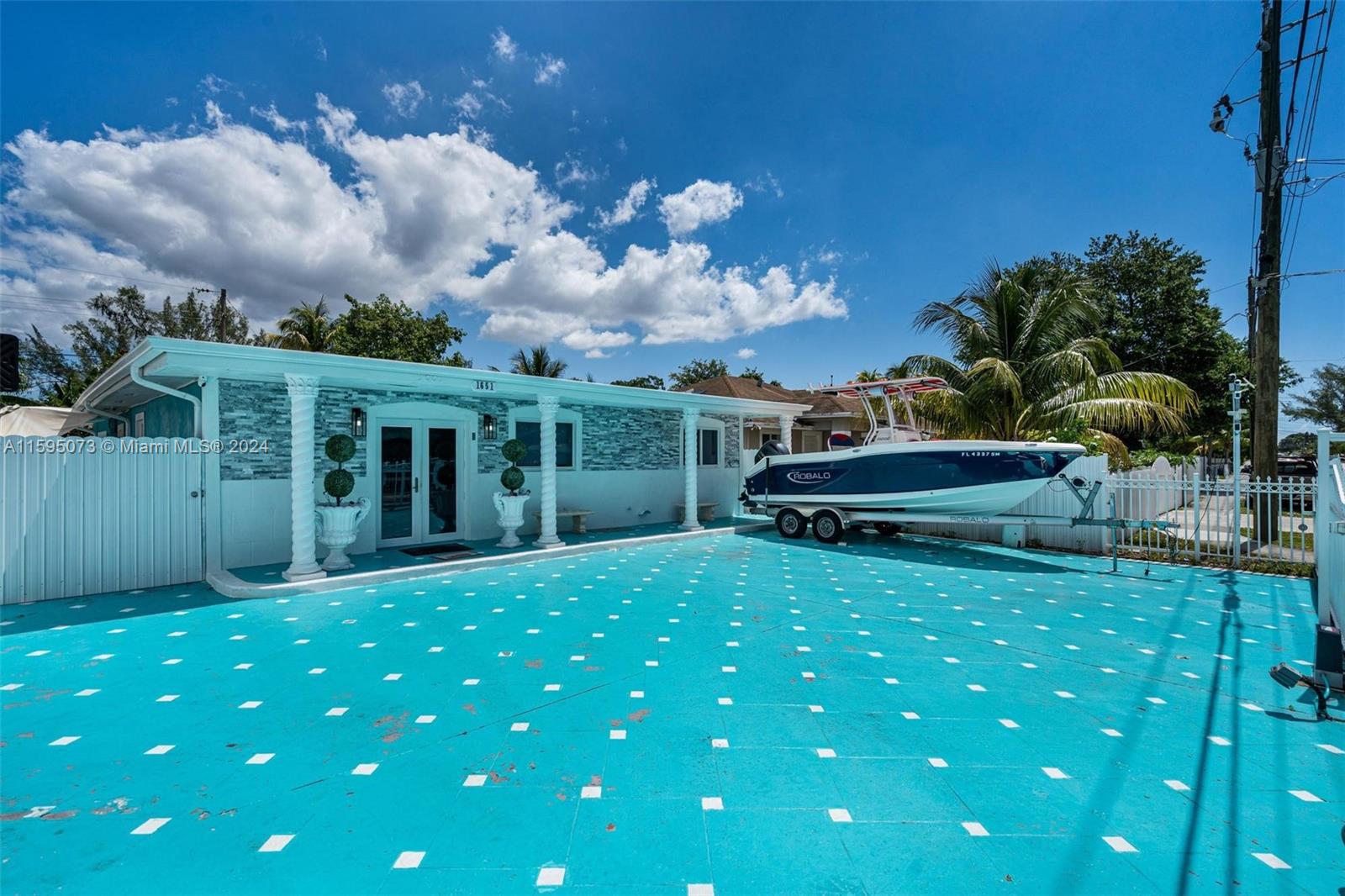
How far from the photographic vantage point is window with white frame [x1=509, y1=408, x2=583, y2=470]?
1009cm

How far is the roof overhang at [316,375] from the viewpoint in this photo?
5.86 m

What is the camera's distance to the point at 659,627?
5117 mm

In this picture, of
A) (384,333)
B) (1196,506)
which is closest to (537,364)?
(384,333)

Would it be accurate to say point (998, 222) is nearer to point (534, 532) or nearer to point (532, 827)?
point (534, 532)

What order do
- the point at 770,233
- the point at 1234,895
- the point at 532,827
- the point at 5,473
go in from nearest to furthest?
the point at 1234,895 → the point at 532,827 → the point at 5,473 → the point at 770,233

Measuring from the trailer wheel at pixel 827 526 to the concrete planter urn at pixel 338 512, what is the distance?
7.53 metres

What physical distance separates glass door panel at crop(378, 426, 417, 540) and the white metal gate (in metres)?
2.27

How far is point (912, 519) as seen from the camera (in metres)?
9.09

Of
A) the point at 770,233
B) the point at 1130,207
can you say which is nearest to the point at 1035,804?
the point at 770,233

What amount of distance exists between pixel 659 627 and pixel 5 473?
7016 mm

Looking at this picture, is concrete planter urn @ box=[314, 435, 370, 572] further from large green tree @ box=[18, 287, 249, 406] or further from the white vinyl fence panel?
large green tree @ box=[18, 287, 249, 406]

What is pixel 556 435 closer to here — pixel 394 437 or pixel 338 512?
pixel 394 437

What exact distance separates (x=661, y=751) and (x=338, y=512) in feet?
19.4

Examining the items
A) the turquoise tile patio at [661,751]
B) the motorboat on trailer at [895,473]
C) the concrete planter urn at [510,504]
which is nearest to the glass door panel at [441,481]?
the concrete planter urn at [510,504]
